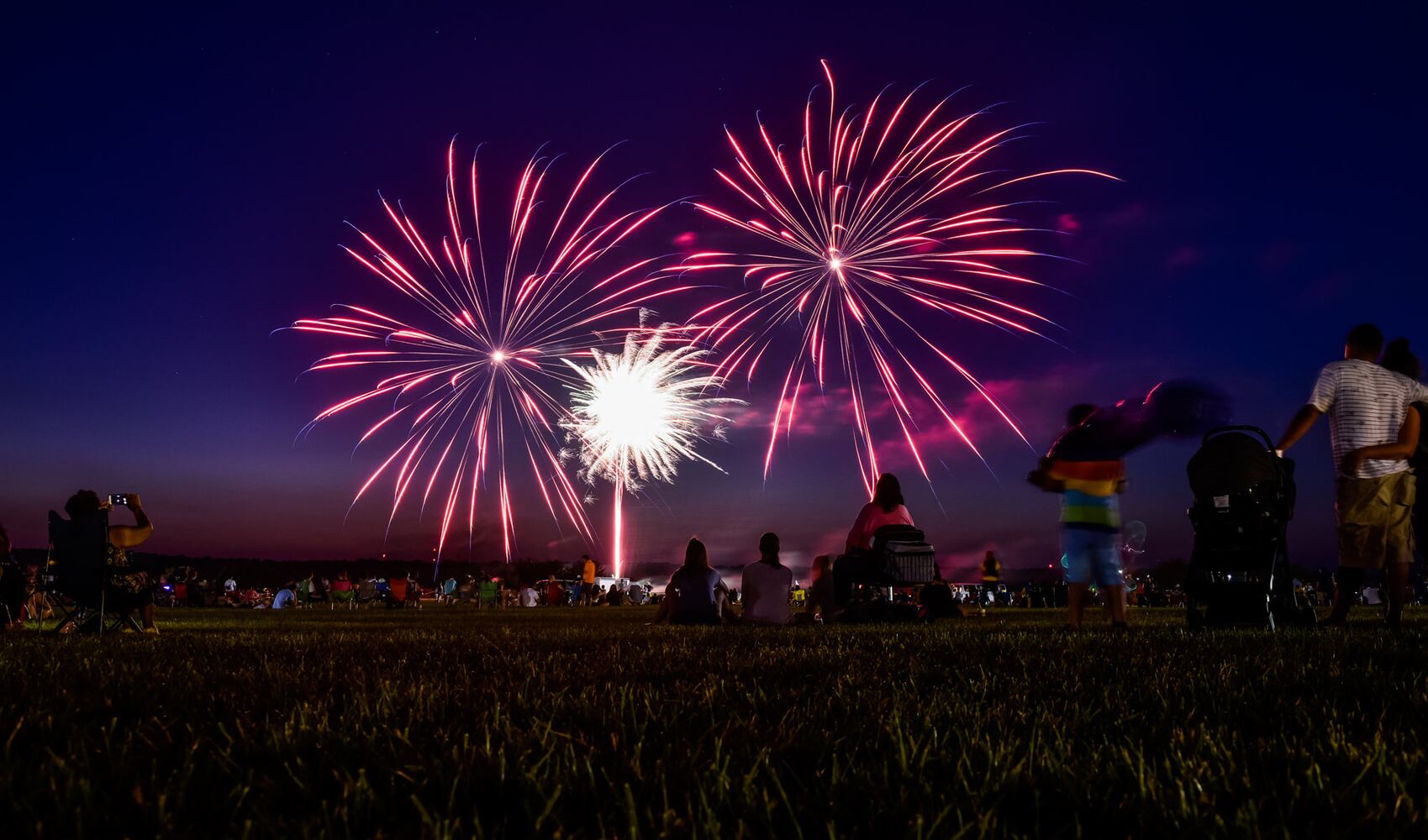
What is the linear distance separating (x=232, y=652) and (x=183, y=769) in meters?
4.69

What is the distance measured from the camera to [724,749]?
8.16 ft

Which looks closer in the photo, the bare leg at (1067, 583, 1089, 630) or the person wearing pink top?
the bare leg at (1067, 583, 1089, 630)

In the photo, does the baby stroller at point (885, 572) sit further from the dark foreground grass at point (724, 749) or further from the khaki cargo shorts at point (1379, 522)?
the dark foreground grass at point (724, 749)

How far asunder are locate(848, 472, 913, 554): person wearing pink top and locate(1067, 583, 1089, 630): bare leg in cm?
363

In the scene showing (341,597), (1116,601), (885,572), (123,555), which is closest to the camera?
(1116,601)

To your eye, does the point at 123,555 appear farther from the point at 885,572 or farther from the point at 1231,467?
the point at 1231,467

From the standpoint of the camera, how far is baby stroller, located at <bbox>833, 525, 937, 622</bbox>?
41.7ft

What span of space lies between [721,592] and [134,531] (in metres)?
7.52

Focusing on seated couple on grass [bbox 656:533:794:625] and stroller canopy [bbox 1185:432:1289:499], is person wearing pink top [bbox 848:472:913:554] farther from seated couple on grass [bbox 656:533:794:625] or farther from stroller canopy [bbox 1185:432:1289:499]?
stroller canopy [bbox 1185:432:1289:499]

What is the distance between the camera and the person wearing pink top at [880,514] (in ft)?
43.2

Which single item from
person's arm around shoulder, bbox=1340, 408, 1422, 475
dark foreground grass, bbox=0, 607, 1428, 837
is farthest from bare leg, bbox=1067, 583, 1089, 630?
dark foreground grass, bbox=0, 607, 1428, 837

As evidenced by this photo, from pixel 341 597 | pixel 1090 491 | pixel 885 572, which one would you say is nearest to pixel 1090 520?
pixel 1090 491

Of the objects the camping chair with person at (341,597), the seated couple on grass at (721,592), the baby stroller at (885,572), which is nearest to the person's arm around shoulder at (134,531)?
the seated couple on grass at (721,592)

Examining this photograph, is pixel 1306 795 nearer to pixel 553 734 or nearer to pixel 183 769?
pixel 553 734
